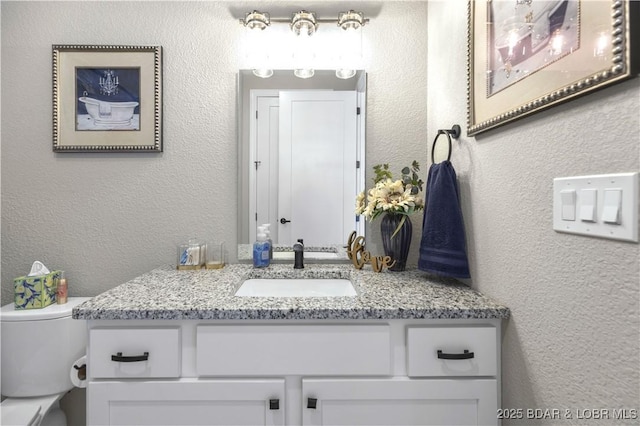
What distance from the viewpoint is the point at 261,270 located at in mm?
1405

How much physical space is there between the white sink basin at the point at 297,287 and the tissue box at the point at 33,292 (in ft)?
2.76

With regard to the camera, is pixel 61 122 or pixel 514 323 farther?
pixel 61 122

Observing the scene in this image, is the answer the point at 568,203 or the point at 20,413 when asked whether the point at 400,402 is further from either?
the point at 20,413

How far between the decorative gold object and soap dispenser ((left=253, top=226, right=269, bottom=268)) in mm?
366

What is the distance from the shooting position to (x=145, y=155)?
152 cm

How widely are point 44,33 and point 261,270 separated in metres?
1.47

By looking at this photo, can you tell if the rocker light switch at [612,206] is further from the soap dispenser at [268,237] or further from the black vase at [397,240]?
the soap dispenser at [268,237]

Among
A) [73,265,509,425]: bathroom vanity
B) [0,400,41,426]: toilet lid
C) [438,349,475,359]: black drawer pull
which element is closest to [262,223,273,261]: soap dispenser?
[73,265,509,425]: bathroom vanity

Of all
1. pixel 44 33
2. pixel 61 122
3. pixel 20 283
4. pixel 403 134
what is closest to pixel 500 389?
pixel 403 134

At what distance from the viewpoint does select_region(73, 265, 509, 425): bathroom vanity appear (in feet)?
3.02

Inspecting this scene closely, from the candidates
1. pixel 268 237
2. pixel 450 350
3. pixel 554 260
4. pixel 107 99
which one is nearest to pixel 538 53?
pixel 554 260

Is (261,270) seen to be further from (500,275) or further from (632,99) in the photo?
(632,99)

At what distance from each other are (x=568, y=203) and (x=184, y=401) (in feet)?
3.55

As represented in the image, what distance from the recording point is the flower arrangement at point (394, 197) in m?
1.34
